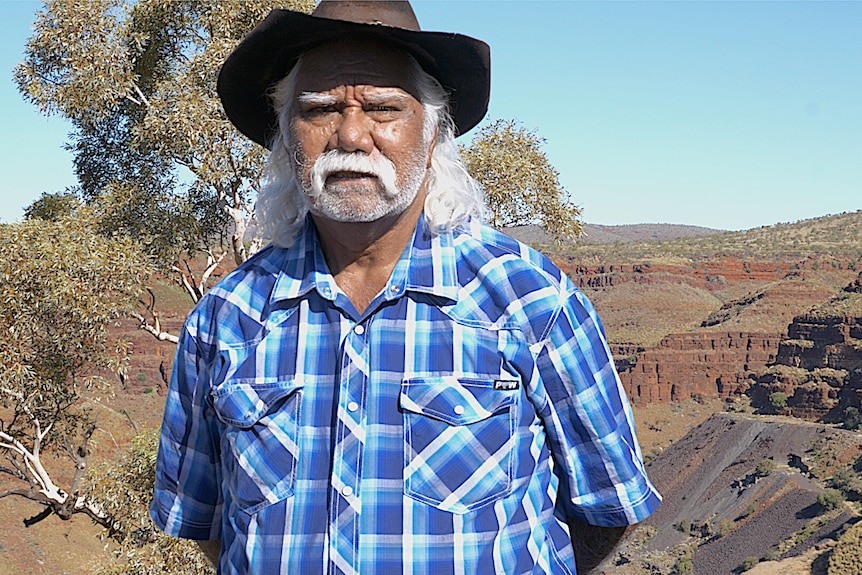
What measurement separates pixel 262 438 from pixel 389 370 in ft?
0.91

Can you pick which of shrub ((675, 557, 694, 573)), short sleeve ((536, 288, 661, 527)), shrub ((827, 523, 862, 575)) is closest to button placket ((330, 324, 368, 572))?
short sleeve ((536, 288, 661, 527))

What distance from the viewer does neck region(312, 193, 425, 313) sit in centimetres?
194

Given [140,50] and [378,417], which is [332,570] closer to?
[378,417]

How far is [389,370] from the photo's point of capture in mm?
1809

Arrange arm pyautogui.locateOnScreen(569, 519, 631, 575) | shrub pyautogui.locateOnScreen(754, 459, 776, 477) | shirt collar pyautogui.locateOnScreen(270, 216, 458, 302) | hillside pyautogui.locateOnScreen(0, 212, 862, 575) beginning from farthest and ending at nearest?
1. shrub pyautogui.locateOnScreen(754, 459, 776, 477)
2. hillside pyautogui.locateOnScreen(0, 212, 862, 575)
3. arm pyautogui.locateOnScreen(569, 519, 631, 575)
4. shirt collar pyautogui.locateOnScreen(270, 216, 458, 302)

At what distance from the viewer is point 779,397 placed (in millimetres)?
54406

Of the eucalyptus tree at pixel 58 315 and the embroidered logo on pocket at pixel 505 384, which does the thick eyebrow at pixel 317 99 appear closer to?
the embroidered logo on pocket at pixel 505 384

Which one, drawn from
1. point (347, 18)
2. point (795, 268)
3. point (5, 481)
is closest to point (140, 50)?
point (347, 18)

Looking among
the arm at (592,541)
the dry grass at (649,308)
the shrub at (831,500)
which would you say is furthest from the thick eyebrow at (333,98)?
the dry grass at (649,308)

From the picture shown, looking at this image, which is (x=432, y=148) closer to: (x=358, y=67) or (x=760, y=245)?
(x=358, y=67)

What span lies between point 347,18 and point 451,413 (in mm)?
790

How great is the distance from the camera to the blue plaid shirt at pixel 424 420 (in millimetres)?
1760

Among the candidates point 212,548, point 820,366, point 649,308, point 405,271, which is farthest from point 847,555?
point 649,308

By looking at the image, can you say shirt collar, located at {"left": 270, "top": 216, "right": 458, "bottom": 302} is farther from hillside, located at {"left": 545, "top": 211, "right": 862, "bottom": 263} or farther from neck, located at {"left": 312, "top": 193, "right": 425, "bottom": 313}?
hillside, located at {"left": 545, "top": 211, "right": 862, "bottom": 263}
